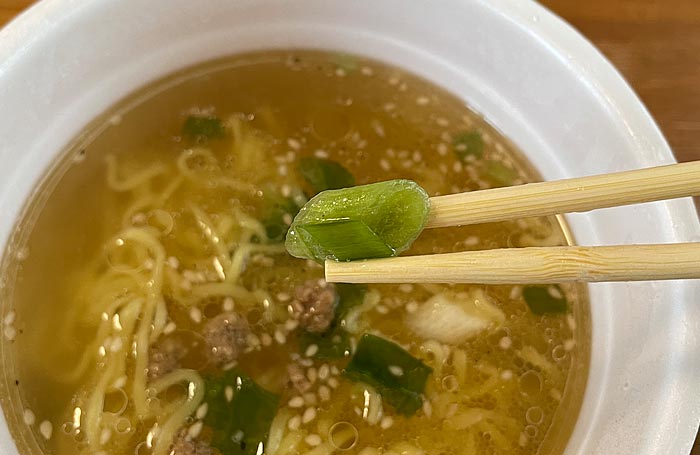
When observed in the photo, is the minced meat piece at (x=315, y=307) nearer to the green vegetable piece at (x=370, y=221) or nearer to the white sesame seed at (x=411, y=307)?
the white sesame seed at (x=411, y=307)

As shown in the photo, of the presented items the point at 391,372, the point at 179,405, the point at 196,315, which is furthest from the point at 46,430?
the point at 391,372

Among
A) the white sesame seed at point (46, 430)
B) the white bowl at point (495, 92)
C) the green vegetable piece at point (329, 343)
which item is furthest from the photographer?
the green vegetable piece at point (329, 343)

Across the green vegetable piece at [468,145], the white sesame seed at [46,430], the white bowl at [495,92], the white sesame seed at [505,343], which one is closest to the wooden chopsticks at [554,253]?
the white bowl at [495,92]

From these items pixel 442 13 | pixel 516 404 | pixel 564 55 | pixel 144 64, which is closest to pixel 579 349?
pixel 516 404

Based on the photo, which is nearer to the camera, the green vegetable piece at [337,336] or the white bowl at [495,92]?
the white bowl at [495,92]

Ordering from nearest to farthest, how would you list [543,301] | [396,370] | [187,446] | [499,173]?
[187,446]
[396,370]
[543,301]
[499,173]

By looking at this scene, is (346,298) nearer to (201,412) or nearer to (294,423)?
(294,423)
